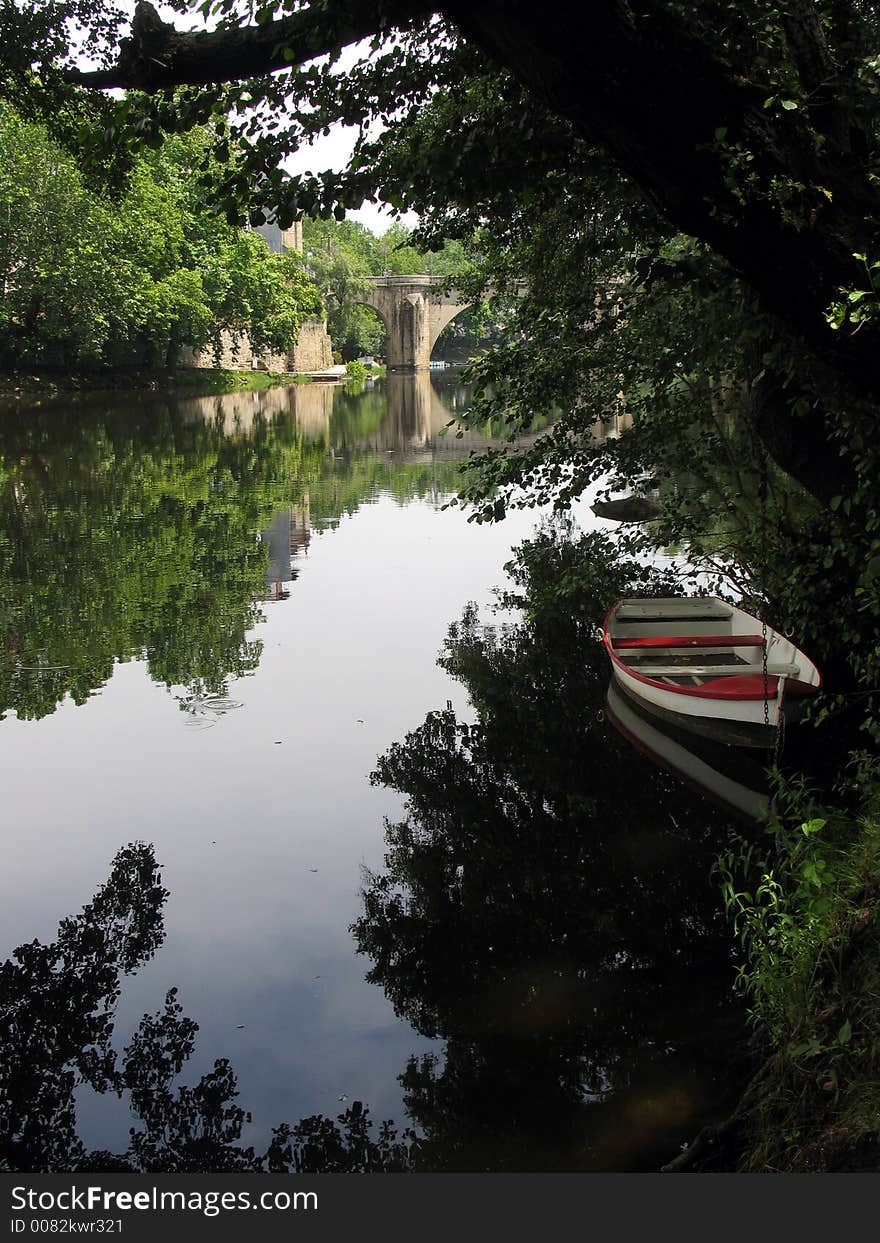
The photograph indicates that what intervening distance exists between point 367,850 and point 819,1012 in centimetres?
356

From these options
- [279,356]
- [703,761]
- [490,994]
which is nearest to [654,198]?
[490,994]

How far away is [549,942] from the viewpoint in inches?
247

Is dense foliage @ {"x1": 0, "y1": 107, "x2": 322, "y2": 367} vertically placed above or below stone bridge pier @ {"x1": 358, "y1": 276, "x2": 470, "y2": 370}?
below

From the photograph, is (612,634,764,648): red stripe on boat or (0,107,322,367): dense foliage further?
(0,107,322,367): dense foliage

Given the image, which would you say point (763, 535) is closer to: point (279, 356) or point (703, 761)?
point (703, 761)

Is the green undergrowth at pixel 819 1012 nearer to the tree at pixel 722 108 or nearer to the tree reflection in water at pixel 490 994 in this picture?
the tree reflection in water at pixel 490 994

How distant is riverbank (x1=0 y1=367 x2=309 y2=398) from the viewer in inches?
1806

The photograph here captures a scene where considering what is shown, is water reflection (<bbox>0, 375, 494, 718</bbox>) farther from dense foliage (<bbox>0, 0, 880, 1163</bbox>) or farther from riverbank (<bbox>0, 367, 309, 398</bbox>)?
riverbank (<bbox>0, 367, 309, 398</bbox>)

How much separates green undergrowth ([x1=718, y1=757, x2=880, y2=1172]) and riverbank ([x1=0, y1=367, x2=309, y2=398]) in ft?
141

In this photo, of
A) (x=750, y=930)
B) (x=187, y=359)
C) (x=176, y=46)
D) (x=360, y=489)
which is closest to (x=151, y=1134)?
(x=750, y=930)

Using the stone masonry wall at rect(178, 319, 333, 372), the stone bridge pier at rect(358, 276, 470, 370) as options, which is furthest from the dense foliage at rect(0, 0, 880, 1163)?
the stone bridge pier at rect(358, 276, 470, 370)

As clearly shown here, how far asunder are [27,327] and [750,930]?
45747 millimetres

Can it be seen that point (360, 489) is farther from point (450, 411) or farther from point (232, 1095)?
point (450, 411)

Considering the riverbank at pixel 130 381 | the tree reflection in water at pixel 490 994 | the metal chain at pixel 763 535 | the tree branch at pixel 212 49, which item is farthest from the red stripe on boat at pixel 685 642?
the riverbank at pixel 130 381
